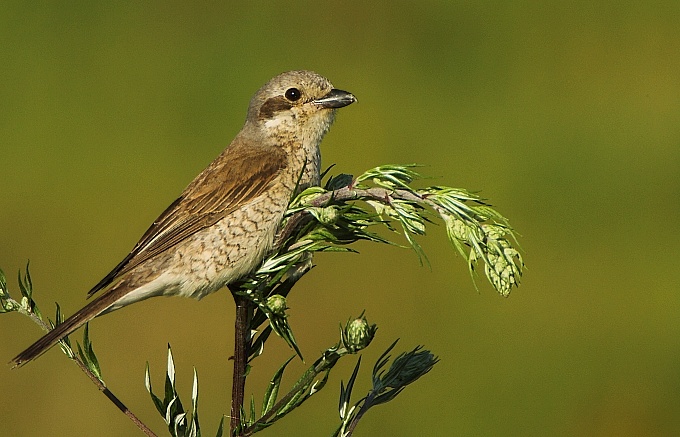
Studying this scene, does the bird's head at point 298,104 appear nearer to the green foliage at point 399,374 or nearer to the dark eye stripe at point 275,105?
the dark eye stripe at point 275,105

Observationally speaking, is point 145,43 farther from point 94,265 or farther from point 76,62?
point 94,265

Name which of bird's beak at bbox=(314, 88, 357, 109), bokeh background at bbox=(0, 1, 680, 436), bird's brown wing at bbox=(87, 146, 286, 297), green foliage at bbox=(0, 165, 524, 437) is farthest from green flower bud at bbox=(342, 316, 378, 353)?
bokeh background at bbox=(0, 1, 680, 436)

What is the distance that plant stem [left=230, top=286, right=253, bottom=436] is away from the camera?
7.86 ft

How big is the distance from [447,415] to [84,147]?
4519mm

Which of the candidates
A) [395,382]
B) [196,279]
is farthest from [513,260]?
[196,279]

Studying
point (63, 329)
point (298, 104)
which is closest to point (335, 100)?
point (298, 104)

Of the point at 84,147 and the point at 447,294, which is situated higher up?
the point at 84,147

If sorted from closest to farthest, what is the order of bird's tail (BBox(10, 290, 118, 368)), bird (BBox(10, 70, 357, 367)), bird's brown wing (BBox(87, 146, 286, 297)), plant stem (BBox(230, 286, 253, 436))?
plant stem (BBox(230, 286, 253, 436))
bird's tail (BBox(10, 290, 118, 368))
bird (BBox(10, 70, 357, 367))
bird's brown wing (BBox(87, 146, 286, 297))

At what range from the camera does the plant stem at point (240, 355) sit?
2.39 meters

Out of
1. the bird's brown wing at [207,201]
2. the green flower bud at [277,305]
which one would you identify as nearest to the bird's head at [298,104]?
the bird's brown wing at [207,201]

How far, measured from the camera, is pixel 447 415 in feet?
21.1

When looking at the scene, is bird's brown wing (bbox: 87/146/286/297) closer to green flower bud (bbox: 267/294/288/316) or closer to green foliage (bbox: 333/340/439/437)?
green flower bud (bbox: 267/294/288/316)

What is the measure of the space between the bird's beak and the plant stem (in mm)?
1573

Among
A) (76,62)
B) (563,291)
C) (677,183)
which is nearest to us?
(563,291)
